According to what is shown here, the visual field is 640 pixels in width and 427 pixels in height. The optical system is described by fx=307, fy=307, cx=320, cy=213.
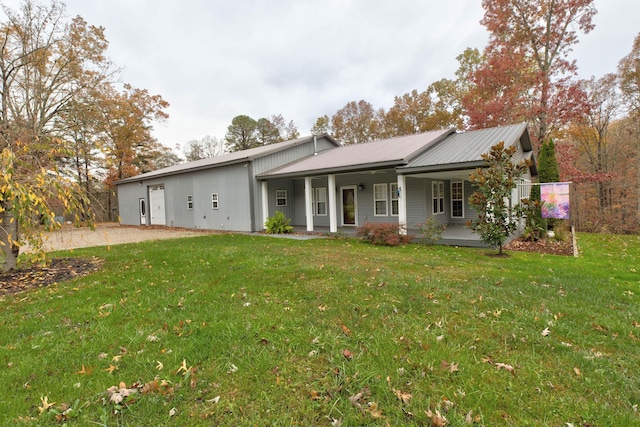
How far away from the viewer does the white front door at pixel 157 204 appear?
20516 mm

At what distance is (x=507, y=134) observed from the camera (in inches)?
462

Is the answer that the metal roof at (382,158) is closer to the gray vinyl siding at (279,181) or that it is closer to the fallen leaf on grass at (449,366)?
the gray vinyl siding at (279,181)

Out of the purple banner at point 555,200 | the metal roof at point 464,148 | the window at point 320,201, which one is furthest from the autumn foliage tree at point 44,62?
the purple banner at point 555,200

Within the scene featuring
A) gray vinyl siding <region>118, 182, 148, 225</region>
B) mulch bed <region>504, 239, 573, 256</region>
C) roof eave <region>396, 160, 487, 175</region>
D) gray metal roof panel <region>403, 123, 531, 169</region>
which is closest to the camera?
mulch bed <region>504, 239, 573, 256</region>

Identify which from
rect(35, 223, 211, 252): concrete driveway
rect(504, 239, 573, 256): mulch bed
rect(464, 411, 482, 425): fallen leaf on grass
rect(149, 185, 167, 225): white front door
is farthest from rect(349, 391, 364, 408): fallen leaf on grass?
rect(149, 185, 167, 225): white front door

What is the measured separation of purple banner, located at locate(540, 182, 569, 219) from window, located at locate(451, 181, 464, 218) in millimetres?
4171

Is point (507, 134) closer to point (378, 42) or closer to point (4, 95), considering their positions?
point (378, 42)

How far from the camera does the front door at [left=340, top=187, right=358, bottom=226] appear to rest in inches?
583

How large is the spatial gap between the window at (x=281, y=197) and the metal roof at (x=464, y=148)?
757 cm

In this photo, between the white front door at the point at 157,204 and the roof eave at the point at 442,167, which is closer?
the roof eave at the point at 442,167

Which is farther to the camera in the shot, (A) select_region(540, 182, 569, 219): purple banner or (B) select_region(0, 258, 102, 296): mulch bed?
(A) select_region(540, 182, 569, 219): purple banner

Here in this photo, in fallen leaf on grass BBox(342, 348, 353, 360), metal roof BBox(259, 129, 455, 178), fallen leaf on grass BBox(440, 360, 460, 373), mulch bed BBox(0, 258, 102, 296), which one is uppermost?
metal roof BBox(259, 129, 455, 178)

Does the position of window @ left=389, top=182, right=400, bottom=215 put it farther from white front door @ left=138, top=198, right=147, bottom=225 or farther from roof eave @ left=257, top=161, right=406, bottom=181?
white front door @ left=138, top=198, right=147, bottom=225

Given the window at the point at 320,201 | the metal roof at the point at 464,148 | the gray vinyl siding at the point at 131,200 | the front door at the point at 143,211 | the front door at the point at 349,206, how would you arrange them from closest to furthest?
the metal roof at the point at 464,148
the front door at the point at 349,206
the window at the point at 320,201
the front door at the point at 143,211
the gray vinyl siding at the point at 131,200
